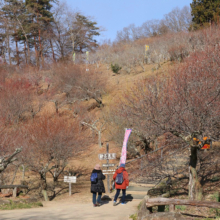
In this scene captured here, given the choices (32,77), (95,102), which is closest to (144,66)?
(95,102)

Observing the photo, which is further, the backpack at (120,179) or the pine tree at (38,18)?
the pine tree at (38,18)

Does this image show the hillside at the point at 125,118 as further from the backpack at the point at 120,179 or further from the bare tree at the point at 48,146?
the backpack at the point at 120,179

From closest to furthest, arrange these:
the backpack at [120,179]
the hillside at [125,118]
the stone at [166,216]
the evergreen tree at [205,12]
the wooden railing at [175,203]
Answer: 1. the stone at [166,216]
2. the wooden railing at [175,203]
3. the backpack at [120,179]
4. the hillside at [125,118]
5. the evergreen tree at [205,12]

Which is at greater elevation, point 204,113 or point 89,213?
point 204,113

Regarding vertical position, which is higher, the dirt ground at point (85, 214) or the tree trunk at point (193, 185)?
the tree trunk at point (193, 185)

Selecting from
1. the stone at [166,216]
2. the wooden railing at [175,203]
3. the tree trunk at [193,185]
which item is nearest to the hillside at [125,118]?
the tree trunk at [193,185]

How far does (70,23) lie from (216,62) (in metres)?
39.9

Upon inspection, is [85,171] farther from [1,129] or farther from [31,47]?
[31,47]

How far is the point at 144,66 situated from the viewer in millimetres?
45906

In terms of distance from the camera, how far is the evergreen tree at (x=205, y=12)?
36750 mm

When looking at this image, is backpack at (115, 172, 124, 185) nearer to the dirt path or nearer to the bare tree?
the dirt path

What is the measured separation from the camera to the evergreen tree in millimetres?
36750

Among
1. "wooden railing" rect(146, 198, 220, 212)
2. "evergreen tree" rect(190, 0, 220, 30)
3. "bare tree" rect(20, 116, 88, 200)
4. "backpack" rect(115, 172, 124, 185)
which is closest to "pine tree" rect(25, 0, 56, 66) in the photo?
"evergreen tree" rect(190, 0, 220, 30)

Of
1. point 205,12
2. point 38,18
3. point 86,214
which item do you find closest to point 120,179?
point 86,214
